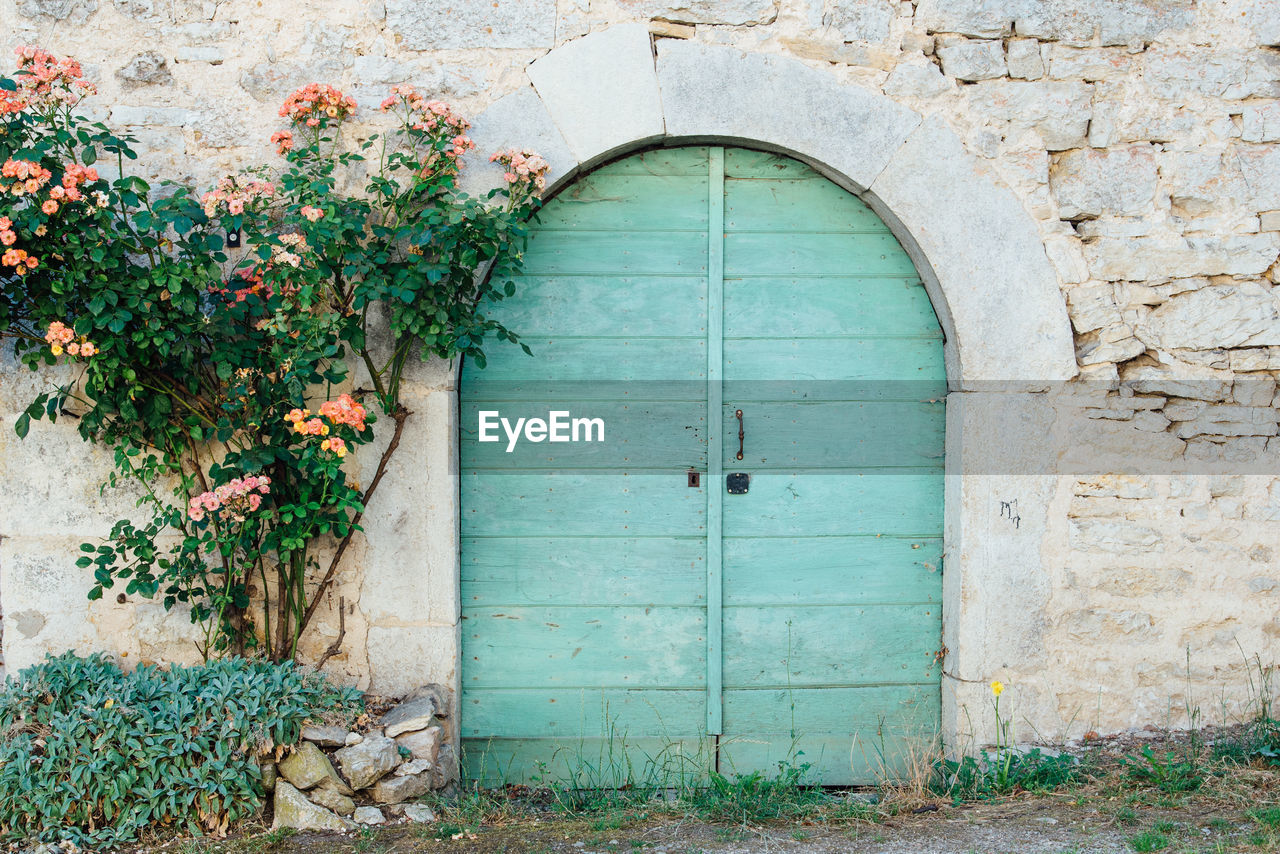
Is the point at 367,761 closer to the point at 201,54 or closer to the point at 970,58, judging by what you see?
the point at 201,54

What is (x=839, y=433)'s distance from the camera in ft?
10.8

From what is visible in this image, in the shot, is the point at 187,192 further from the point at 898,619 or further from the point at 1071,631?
the point at 1071,631

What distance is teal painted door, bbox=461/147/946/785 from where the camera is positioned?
3.22 metres

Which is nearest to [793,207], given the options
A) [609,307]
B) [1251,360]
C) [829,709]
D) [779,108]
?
[779,108]

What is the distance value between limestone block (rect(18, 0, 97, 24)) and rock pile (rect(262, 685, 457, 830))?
2.34m

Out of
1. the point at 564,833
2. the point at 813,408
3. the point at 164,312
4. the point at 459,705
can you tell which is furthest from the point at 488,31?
the point at 564,833

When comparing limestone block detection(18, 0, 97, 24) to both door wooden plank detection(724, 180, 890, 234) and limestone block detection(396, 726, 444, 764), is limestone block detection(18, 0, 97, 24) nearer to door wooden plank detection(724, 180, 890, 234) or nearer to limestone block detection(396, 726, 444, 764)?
door wooden plank detection(724, 180, 890, 234)

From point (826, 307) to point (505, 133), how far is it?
122 cm

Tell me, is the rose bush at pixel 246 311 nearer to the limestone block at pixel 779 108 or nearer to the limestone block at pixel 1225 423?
the limestone block at pixel 779 108

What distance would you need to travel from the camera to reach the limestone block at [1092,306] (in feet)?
10.3

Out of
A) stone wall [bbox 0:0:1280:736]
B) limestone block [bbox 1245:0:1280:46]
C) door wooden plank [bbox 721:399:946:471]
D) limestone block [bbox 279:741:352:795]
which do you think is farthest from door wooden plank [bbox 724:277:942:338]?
limestone block [bbox 279:741:352:795]

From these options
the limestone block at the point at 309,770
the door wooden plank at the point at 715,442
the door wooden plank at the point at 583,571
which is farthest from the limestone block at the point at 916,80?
the limestone block at the point at 309,770

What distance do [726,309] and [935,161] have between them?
32.8 inches

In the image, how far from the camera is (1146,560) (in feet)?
10.4
